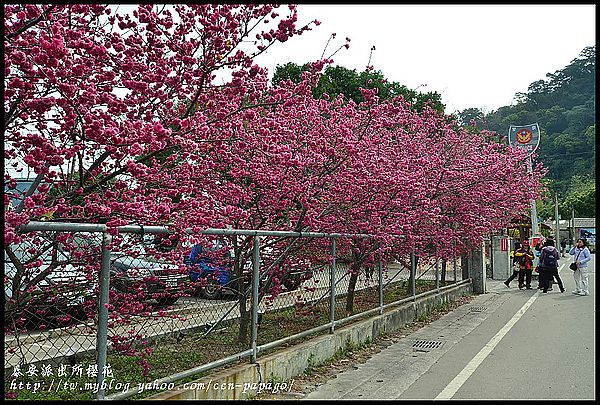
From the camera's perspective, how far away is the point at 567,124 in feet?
249

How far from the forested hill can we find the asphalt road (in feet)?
185

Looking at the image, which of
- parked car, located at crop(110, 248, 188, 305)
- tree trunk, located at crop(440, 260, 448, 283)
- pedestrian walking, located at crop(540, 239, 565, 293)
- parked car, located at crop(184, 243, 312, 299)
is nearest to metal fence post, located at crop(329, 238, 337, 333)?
parked car, located at crop(184, 243, 312, 299)

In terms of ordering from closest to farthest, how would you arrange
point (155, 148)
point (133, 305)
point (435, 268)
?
point (155, 148), point (133, 305), point (435, 268)

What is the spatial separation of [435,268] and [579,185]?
213 feet

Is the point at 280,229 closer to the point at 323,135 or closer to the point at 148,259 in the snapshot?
the point at 323,135

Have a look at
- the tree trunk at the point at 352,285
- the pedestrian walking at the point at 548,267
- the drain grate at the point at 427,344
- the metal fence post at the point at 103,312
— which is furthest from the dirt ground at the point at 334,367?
the pedestrian walking at the point at 548,267

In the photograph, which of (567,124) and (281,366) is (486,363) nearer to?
(281,366)

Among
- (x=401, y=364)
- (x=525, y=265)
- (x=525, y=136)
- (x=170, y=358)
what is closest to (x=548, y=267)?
(x=525, y=265)

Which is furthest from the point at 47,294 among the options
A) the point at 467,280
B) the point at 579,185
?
the point at 579,185

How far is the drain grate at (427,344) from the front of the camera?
9246 mm

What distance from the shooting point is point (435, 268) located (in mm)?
13789

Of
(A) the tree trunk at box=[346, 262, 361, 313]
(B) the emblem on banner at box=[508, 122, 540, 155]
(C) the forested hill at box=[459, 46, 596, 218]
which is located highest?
(C) the forested hill at box=[459, 46, 596, 218]

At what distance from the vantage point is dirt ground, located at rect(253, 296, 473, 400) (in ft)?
21.0

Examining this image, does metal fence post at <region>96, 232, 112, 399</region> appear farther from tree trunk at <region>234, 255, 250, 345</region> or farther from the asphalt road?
the asphalt road
